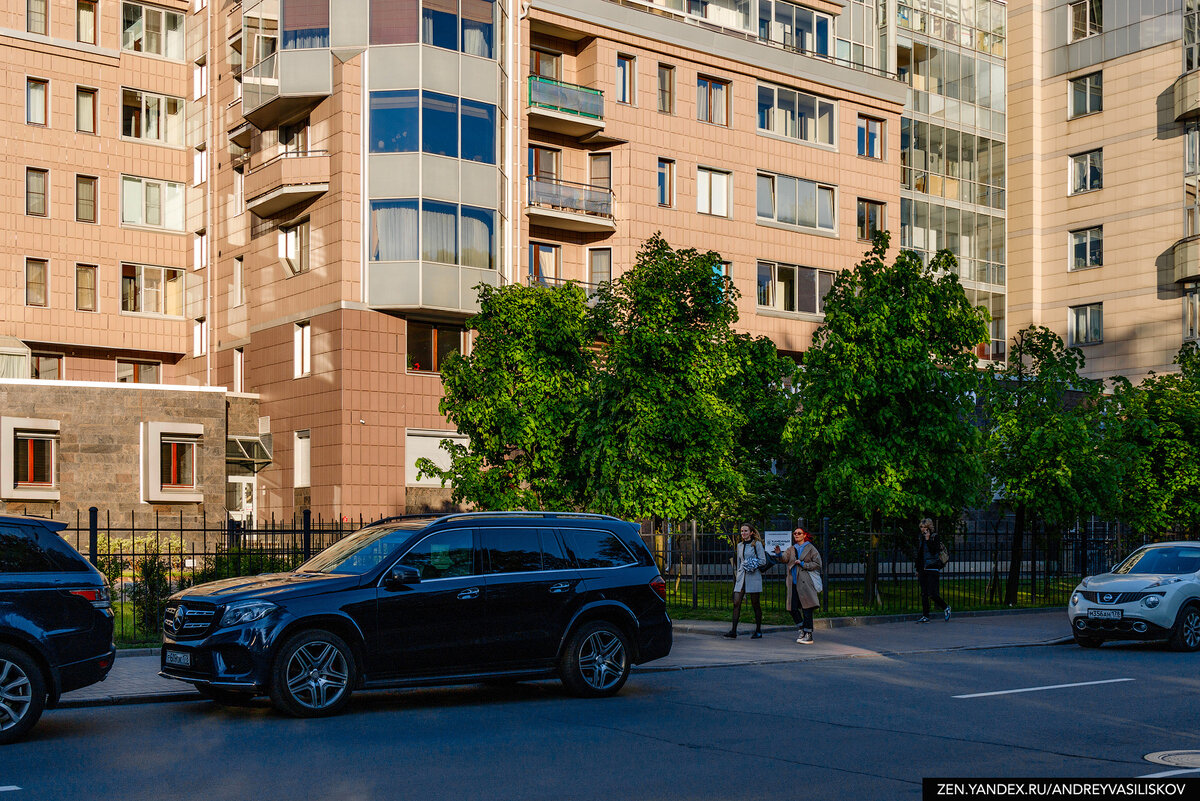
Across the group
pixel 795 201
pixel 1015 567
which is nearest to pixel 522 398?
pixel 1015 567

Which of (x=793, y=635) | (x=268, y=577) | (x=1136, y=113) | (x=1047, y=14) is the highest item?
(x=1047, y=14)

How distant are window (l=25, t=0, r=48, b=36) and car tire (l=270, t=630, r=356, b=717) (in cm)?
3589

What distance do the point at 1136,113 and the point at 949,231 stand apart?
944 centimetres

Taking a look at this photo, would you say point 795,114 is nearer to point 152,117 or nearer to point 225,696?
point 152,117

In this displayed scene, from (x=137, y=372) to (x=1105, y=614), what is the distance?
34766mm

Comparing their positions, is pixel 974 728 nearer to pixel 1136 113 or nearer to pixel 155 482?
pixel 155 482

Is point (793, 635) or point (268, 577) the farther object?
point (793, 635)

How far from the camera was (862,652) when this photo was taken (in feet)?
59.0

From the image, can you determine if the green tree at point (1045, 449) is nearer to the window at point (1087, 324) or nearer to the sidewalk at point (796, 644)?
the sidewalk at point (796, 644)

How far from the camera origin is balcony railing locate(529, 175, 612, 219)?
3850 cm

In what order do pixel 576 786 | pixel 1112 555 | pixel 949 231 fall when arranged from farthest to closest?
pixel 949 231, pixel 1112 555, pixel 576 786

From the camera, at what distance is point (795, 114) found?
144 ft

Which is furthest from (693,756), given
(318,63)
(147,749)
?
(318,63)

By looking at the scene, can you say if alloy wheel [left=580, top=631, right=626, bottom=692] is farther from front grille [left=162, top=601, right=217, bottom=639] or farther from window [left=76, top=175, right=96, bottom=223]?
window [left=76, top=175, right=96, bottom=223]
